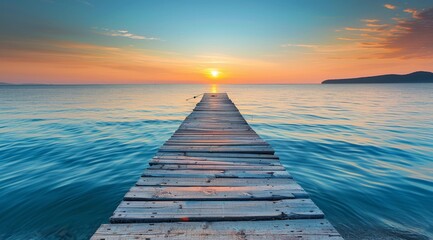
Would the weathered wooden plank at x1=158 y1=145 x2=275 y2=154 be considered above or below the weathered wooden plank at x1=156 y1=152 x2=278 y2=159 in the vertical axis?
above

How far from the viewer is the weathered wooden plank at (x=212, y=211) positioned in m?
3.10

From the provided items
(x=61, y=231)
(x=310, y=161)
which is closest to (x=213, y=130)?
(x=310, y=161)

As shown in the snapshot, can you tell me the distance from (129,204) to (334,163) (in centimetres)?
863

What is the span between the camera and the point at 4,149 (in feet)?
39.7

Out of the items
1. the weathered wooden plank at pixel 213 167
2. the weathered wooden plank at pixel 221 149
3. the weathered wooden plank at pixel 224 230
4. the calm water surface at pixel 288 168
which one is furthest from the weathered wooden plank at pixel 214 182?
the calm water surface at pixel 288 168

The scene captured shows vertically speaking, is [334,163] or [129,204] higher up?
[129,204]

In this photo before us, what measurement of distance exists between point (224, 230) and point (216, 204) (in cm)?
60

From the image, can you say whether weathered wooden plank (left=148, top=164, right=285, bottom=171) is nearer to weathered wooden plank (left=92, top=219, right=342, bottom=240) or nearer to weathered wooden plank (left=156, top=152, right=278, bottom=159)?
weathered wooden plank (left=156, top=152, right=278, bottom=159)

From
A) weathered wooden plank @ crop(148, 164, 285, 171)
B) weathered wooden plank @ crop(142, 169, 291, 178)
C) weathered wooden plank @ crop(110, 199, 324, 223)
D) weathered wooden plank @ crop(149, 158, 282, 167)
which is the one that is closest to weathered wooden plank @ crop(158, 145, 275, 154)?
weathered wooden plank @ crop(149, 158, 282, 167)

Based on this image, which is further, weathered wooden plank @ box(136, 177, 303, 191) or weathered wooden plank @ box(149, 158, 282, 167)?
weathered wooden plank @ box(149, 158, 282, 167)

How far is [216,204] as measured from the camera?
3.45 metres

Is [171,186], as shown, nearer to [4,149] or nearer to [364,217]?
[364,217]

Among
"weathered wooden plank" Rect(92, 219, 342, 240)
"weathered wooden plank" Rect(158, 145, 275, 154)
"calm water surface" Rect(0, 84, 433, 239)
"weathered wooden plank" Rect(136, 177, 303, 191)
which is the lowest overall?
"calm water surface" Rect(0, 84, 433, 239)

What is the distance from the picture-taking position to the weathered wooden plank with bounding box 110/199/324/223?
10.2ft
